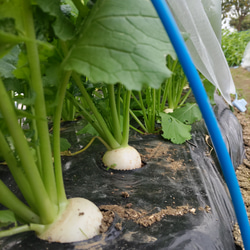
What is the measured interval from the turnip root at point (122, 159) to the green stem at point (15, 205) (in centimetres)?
53

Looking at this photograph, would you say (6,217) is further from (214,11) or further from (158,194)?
(214,11)

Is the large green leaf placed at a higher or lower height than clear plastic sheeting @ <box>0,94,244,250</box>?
higher

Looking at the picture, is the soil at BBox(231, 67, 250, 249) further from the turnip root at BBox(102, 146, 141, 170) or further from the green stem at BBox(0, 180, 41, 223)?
the green stem at BBox(0, 180, 41, 223)

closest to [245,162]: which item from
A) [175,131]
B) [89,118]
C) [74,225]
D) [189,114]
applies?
[189,114]

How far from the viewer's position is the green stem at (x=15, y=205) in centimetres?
65

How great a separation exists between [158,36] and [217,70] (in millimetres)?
648

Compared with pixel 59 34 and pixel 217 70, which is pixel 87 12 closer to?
pixel 59 34

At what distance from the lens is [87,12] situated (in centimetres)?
64

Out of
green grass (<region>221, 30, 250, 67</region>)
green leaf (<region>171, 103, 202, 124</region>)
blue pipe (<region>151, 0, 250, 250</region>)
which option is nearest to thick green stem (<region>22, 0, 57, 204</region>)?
blue pipe (<region>151, 0, 250, 250</region>)

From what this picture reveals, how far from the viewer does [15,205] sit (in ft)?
2.18

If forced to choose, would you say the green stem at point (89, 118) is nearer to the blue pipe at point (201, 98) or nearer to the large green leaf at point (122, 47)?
the large green leaf at point (122, 47)

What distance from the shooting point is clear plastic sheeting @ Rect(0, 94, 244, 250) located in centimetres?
71

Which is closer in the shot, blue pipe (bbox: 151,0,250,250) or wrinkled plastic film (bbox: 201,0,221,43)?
blue pipe (bbox: 151,0,250,250)

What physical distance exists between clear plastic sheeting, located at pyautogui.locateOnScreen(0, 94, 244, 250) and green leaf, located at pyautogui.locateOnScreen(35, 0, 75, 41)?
20.1 inches
